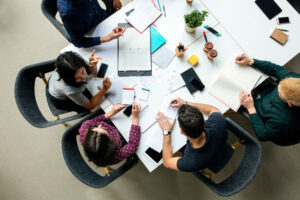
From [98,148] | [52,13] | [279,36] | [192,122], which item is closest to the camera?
[192,122]

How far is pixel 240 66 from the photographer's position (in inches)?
68.2

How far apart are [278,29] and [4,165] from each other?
3262 mm

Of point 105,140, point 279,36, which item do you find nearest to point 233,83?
point 279,36

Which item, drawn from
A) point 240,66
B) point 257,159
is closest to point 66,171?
point 257,159

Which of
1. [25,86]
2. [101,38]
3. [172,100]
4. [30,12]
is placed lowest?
[172,100]

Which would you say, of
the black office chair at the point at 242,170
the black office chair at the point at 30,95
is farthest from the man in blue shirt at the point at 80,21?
the black office chair at the point at 242,170

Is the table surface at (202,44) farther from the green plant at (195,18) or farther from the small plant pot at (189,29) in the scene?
the green plant at (195,18)

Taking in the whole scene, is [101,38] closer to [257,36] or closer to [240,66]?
[240,66]

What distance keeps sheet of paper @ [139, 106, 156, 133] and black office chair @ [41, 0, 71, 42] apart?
98 cm

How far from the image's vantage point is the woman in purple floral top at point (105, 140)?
139 centimetres

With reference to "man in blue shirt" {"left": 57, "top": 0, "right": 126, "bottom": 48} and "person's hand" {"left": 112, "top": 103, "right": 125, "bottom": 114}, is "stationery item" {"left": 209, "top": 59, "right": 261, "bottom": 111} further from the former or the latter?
"man in blue shirt" {"left": 57, "top": 0, "right": 126, "bottom": 48}

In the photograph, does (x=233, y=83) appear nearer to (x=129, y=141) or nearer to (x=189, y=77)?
(x=189, y=77)

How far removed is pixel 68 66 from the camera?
148 centimetres

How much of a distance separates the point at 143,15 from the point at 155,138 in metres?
1.10
